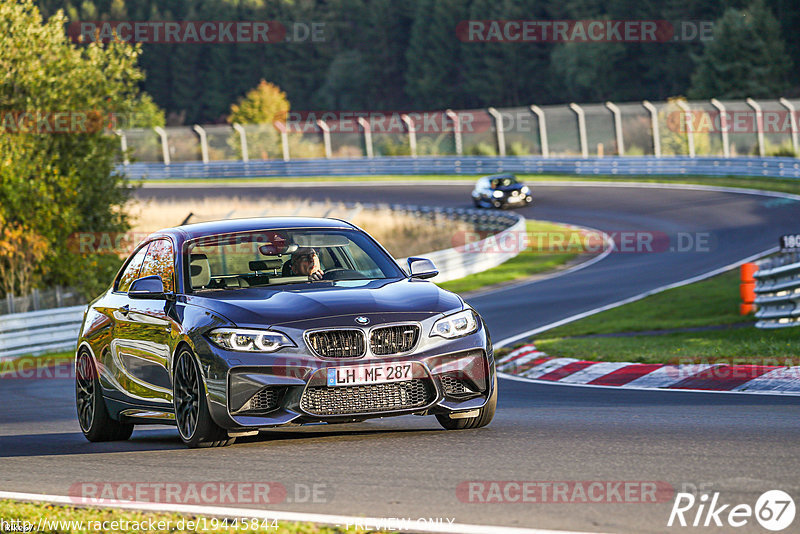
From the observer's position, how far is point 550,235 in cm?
3916

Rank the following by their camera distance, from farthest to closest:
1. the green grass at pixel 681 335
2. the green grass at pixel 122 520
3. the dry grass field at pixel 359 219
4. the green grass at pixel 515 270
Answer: the dry grass field at pixel 359 219 → the green grass at pixel 515 270 → the green grass at pixel 681 335 → the green grass at pixel 122 520

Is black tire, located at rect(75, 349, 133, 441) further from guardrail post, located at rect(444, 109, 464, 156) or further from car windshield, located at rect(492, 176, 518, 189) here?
guardrail post, located at rect(444, 109, 464, 156)

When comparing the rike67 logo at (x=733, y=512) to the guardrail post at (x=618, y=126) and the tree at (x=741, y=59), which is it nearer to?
the guardrail post at (x=618, y=126)

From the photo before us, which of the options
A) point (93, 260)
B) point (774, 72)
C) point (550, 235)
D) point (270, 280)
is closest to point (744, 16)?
point (774, 72)

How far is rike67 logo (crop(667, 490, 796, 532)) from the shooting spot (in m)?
5.37

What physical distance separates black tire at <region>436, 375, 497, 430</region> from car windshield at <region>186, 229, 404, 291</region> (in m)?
1.14

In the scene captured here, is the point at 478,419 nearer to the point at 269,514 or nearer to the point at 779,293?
the point at 269,514

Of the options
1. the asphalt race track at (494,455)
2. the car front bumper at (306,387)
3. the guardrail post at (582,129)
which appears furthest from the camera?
the guardrail post at (582,129)

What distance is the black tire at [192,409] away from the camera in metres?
8.24

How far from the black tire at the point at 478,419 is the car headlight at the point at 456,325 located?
0.47 metres

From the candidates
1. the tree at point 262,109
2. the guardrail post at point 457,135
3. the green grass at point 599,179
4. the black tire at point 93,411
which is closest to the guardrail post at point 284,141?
the green grass at point 599,179

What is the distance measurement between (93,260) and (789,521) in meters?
24.1

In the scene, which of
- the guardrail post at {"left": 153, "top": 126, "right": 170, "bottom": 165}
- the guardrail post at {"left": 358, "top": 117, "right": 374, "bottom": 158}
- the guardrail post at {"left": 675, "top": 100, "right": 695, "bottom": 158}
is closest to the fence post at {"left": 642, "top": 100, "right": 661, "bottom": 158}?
the guardrail post at {"left": 675, "top": 100, "right": 695, "bottom": 158}

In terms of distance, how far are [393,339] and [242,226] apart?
1939 mm
